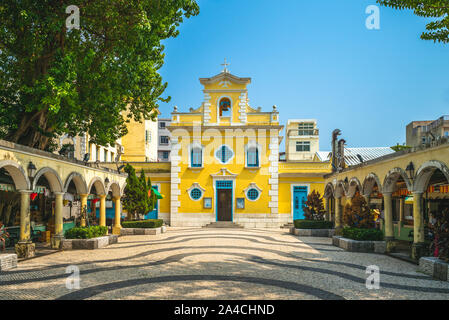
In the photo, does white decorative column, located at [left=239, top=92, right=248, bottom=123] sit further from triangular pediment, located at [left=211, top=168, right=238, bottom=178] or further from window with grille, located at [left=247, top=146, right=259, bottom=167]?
triangular pediment, located at [left=211, top=168, right=238, bottom=178]

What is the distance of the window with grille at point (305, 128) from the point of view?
67.4 metres

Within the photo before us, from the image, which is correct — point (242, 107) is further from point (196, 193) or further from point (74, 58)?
point (74, 58)

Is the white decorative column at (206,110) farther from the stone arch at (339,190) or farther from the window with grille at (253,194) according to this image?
the stone arch at (339,190)

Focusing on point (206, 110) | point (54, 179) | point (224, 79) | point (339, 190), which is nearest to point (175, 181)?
point (206, 110)

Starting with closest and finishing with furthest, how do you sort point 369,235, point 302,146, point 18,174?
point 18,174 < point 369,235 < point 302,146

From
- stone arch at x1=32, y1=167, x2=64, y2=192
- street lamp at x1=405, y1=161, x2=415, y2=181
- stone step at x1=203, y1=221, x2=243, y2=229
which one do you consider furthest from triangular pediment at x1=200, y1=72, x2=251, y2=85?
street lamp at x1=405, y1=161, x2=415, y2=181

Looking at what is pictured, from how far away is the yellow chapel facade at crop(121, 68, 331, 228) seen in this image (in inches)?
1064

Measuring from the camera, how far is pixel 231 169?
27266 mm

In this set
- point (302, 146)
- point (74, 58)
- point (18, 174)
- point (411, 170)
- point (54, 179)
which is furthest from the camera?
point (302, 146)

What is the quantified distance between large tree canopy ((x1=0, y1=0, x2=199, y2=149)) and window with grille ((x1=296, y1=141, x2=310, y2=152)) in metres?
52.7

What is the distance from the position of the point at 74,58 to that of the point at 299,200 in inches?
787

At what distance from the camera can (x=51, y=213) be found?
60.6ft
